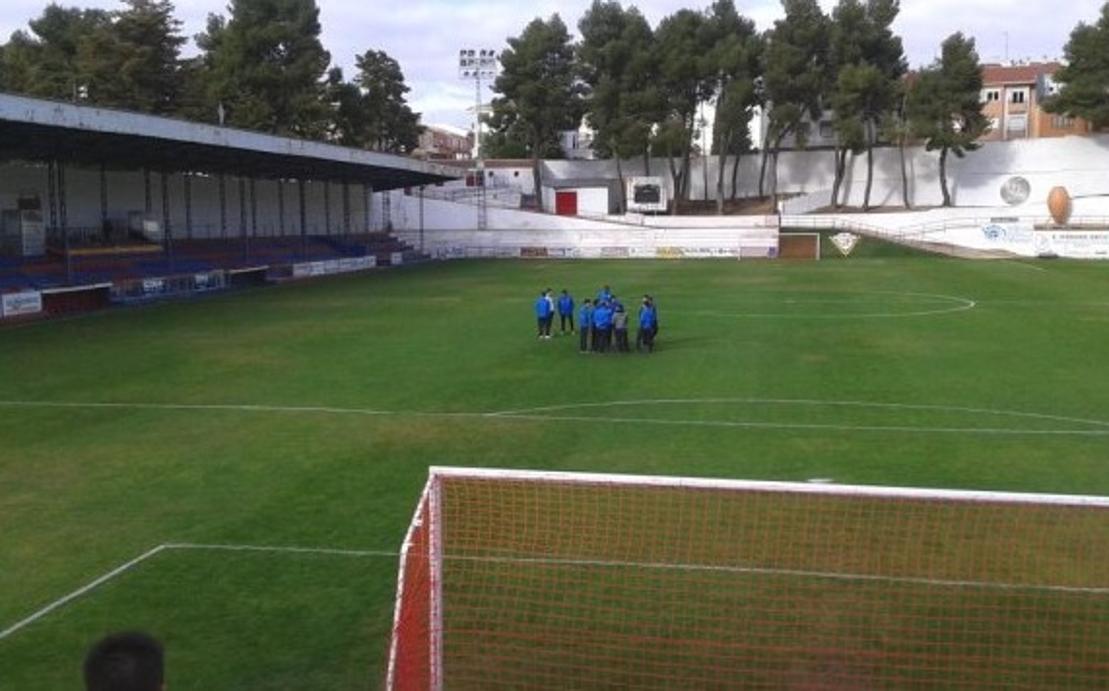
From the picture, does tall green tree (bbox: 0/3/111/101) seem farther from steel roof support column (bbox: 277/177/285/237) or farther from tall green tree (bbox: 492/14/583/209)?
tall green tree (bbox: 492/14/583/209)

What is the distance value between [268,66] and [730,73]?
37266 millimetres

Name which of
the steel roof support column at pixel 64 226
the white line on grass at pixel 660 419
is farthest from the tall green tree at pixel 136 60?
the white line on grass at pixel 660 419

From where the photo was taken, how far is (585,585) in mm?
10289

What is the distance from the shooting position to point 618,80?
94.2m

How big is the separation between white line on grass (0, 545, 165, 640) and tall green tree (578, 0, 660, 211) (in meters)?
81.2

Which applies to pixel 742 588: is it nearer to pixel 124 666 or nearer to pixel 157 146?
pixel 124 666

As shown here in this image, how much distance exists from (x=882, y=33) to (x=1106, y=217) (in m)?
23.7

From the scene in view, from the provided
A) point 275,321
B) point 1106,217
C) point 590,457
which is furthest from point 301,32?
point 590,457

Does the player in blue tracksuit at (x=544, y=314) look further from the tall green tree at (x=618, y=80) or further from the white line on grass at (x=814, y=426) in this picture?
the tall green tree at (x=618, y=80)

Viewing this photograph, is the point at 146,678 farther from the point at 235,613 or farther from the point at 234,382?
the point at 234,382

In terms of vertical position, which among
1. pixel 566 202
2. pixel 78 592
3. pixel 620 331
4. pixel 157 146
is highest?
pixel 157 146

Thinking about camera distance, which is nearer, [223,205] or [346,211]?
[223,205]

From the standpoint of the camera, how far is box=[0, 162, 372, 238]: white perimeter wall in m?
46.6

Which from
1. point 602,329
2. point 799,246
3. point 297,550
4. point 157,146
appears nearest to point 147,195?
point 157,146
